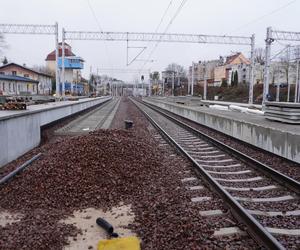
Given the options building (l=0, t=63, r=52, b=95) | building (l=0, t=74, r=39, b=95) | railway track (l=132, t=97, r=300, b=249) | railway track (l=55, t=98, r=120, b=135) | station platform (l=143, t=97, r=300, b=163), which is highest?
building (l=0, t=63, r=52, b=95)

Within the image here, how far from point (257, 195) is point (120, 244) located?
3.65m

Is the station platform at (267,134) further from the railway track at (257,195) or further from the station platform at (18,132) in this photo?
the station platform at (18,132)

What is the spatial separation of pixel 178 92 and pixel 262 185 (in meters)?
100

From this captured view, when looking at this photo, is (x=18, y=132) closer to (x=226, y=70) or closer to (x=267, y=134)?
(x=267, y=134)

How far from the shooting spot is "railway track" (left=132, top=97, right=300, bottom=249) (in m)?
5.17

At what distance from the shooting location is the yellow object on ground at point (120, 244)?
187 inches

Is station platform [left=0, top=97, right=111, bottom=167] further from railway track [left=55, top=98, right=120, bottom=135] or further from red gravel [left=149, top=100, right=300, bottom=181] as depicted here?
red gravel [left=149, top=100, right=300, bottom=181]

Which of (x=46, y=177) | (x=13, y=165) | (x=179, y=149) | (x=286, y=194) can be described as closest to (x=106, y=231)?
(x=46, y=177)

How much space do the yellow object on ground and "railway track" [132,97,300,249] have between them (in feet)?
5.40

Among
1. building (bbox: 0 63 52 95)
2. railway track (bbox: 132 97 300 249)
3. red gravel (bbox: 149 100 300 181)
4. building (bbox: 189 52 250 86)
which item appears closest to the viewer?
railway track (bbox: 132 97 300 249)

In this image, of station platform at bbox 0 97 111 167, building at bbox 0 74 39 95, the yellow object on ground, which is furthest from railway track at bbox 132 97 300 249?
building at bbox 0 74 39 95

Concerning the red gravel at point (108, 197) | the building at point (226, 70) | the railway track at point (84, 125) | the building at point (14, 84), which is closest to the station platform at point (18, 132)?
→ the railway track at point (84, 125)

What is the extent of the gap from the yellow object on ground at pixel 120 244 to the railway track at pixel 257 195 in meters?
1.64

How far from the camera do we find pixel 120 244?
15.8ft
